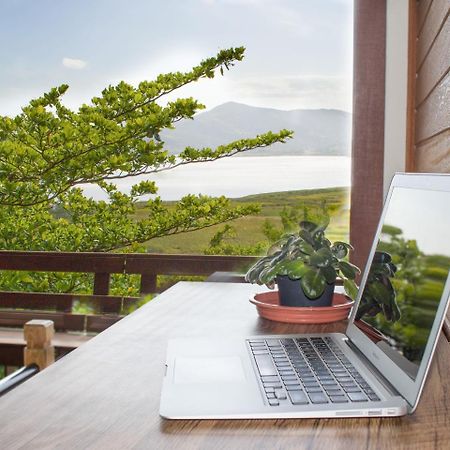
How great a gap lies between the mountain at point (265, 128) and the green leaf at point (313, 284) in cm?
365

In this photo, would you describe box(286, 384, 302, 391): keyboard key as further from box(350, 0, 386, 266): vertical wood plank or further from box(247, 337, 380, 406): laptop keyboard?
box(350, 0, 386, 266): vertical wood plank

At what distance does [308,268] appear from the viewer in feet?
4.31

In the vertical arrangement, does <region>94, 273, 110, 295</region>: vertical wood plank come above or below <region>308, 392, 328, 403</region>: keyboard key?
below

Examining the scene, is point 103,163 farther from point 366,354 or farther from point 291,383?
point 291,383

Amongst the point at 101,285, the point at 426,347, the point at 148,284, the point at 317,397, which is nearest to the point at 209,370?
the point at 317,397

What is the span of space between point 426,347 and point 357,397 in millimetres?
96

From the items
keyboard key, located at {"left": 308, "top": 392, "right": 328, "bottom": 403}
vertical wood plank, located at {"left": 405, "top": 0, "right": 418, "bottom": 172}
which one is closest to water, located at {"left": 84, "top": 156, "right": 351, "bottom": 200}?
vertical wood plank, located at {"left": 405, "top": 0, "right": 418, "bottom": 172}

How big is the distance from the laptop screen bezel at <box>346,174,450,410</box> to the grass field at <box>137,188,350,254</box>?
3.53 m

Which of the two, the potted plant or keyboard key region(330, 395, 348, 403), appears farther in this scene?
the potted plant

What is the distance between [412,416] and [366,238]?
6.17 feet

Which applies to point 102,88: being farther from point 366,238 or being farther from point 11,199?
point 366,238

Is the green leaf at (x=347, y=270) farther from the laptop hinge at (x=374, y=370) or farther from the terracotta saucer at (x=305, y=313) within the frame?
the laptop hinge at (x=374, y=370)

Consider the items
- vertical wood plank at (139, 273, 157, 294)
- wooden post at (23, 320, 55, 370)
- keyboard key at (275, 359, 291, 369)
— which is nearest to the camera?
keyboard key at (275, 359, 291, 369)

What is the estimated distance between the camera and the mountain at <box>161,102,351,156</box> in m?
4.96
